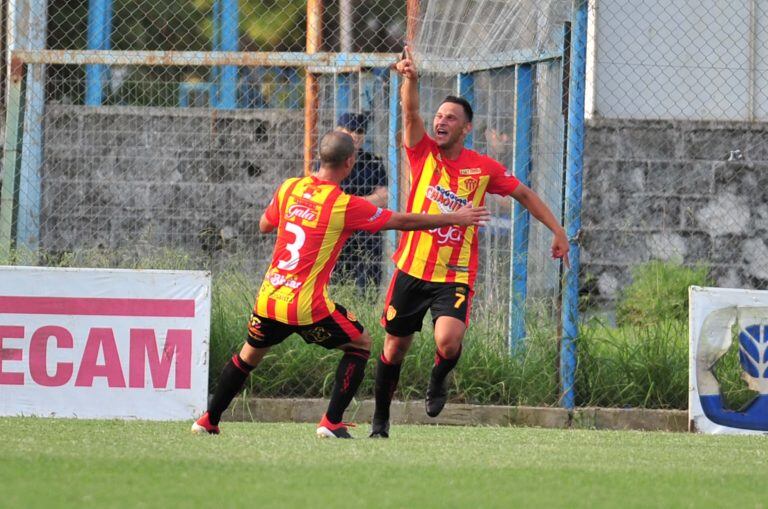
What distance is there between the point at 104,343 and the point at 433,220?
10.1ft

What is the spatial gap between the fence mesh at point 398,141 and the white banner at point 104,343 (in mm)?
648

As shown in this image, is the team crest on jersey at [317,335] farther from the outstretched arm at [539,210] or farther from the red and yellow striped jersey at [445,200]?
the outstretched arm at [539,210]

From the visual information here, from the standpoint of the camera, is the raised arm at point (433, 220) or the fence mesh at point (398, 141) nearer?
the raised arm at point (433, 220)

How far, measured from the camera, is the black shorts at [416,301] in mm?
8312

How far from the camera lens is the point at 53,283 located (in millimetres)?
9742

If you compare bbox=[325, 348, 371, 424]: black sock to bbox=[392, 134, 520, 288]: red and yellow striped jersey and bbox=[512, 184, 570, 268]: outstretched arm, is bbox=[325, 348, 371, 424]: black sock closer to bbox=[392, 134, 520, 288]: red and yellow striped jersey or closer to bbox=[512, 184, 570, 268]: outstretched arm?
bbox=[392, 134, 520, 288]: red and yellow striped jersey

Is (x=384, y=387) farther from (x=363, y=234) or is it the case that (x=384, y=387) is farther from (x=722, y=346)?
(x=722, y=346)

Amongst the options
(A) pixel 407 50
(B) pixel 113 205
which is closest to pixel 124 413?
(B) pixel 113 205

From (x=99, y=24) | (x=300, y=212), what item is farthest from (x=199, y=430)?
(x=99, y=24)

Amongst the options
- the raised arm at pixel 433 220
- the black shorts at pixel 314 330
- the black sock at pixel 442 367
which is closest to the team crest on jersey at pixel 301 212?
the raised arm at pixel 433 220

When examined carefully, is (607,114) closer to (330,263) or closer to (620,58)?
(620,58)

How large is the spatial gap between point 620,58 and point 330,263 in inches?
267

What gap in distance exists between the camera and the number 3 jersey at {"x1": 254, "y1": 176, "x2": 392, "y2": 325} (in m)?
7.62

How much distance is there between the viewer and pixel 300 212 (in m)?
7.70
